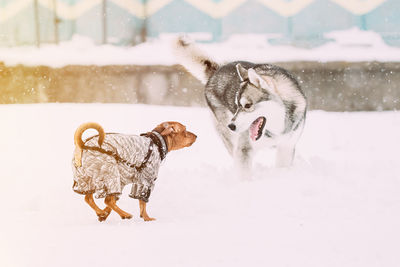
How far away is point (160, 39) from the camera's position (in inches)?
103

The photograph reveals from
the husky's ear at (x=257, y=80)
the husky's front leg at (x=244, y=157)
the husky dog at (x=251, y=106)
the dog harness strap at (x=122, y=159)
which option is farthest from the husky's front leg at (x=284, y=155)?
the dog harness strap at (x=122, y=159)

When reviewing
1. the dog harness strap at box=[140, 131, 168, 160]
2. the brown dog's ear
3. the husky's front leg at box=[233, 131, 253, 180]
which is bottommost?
the husky's front leg at box=[233, 131, 253, 180]

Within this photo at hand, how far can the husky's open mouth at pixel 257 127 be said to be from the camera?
201cm

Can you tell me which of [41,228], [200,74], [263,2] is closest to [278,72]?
[200,74]

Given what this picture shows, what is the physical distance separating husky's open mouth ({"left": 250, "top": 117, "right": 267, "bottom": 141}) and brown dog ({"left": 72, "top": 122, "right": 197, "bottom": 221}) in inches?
15.1

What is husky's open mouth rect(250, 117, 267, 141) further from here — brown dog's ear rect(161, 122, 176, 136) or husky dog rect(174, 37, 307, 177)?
brown dog's ear rect(161, 122, 176, 136)

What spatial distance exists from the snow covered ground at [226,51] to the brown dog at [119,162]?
984 mm

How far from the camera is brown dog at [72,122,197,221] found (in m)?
1.57

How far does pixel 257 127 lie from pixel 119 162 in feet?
2.09

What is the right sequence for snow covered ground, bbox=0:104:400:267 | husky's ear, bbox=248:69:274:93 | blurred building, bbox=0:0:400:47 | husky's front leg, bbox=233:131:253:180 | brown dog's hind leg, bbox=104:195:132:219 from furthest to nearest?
1. blurred building, bbox=0:0:400:47
2. husky's front leg, bbox=233:131:253:180
3. husky's ear, bbox=248:69:274:93
4. brown dog's hind leg, bbox=104:195:132:219
5. snow covered ground, bbox=0:104:400:267

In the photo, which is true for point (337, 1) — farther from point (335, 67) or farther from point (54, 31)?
point (54, 31)

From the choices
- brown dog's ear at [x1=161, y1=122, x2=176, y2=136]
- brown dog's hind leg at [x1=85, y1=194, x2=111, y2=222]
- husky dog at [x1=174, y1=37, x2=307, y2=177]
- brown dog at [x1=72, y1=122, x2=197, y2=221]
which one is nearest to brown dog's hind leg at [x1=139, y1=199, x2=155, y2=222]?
brown dog at [x1=72, y1=122, x2=197, y2=221]

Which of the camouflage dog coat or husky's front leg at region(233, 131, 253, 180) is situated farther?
husky's front leg at region(233, 131, 253, 180)

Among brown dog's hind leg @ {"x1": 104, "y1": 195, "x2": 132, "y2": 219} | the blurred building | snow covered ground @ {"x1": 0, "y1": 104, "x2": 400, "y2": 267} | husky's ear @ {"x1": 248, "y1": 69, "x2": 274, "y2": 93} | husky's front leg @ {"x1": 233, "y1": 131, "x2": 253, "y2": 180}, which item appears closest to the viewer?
snow covered ground @ {"x1": 0, "y1": 104, "x2": 400, "y2": 267}
